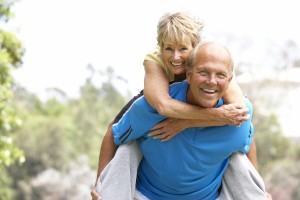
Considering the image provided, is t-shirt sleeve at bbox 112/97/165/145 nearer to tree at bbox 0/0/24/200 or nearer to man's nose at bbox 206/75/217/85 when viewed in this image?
man's nose at bbox 206/75/217/85

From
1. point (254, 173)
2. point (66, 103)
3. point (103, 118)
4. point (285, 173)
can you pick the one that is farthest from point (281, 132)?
point (254, 173)

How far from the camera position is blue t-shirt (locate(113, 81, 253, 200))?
9.34 feet

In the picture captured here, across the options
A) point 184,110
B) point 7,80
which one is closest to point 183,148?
point 184,110

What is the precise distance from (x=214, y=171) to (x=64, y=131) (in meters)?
19.7

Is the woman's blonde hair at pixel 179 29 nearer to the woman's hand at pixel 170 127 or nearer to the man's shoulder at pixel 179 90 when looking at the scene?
the man's shoulder at pixel 179 90

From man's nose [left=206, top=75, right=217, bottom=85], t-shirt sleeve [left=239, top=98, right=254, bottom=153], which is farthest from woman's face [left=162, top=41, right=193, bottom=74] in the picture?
t-shirt sleeve [left=239, top=98, right=254, bottom=153]

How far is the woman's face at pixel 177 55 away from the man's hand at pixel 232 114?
0.25m

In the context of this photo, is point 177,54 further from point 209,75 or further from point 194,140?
point 194,140

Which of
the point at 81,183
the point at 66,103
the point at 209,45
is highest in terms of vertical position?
the point at 66,103

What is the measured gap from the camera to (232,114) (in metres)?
2.72

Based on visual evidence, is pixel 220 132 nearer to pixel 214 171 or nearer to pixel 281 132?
pixel 214 171

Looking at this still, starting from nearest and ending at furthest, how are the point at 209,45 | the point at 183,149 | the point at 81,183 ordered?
the point at 209,45 → the point at 183,149 → the point at 81,183

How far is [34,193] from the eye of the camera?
22.0 meters

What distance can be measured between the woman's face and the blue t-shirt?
0.09 metres
